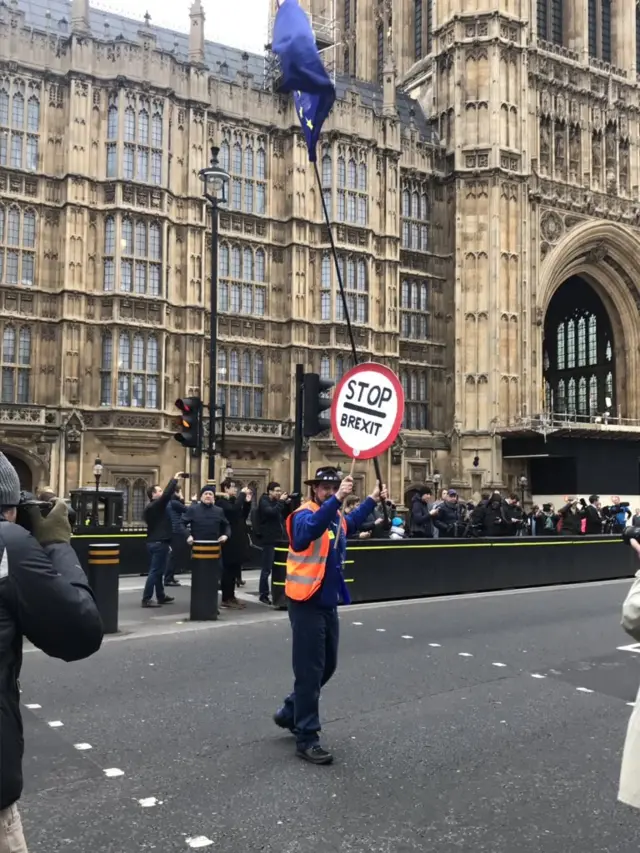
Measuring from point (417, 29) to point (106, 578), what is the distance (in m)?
41.9

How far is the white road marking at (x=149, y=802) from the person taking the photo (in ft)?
15.5

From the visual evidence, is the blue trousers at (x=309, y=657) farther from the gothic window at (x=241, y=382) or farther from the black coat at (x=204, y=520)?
the gothic window at (x=241, y=382)

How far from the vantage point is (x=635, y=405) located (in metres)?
42.9

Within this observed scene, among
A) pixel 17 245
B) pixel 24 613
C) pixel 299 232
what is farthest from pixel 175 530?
pixel 299 232

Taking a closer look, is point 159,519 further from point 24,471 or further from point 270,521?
point 24,471

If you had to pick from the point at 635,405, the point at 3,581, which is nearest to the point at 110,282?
the point at 635,405

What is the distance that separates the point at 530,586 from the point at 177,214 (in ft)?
70.6

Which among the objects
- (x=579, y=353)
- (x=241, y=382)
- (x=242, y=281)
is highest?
(x=242, y=281)

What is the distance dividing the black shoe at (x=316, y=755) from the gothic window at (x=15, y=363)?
2643cm

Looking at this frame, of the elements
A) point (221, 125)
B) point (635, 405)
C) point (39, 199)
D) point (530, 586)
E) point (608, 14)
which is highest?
point (608, 14)

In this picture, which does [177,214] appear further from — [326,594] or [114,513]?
[326,594]

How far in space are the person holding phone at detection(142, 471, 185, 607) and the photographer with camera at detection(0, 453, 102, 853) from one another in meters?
10.3

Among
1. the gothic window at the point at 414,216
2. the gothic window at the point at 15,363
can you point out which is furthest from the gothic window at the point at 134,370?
the gothic window at the point at 414,216

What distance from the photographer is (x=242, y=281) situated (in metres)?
34.0
